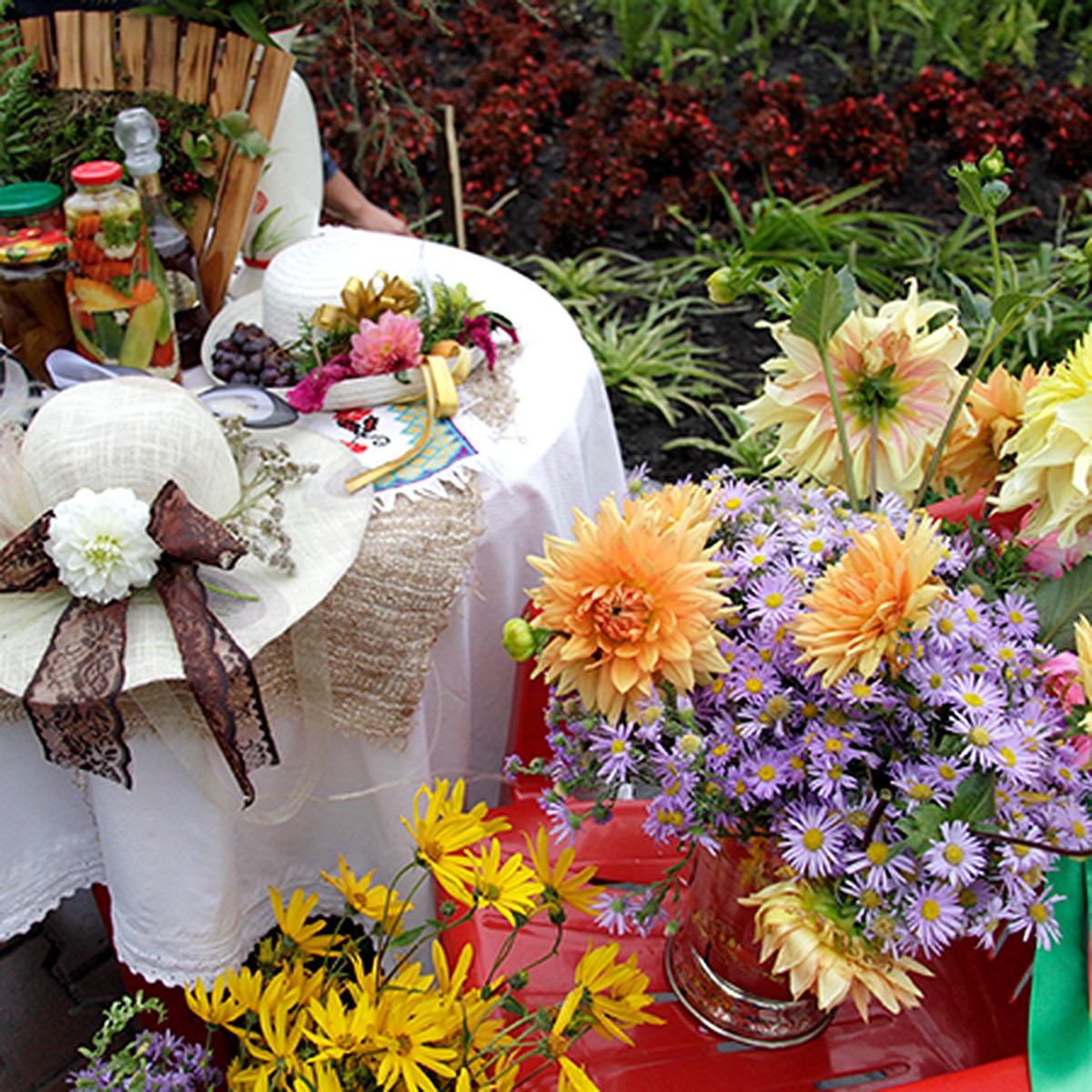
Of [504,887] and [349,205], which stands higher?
[504,887]

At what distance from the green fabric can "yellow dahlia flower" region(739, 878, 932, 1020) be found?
19 centimetres

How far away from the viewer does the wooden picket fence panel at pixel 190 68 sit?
5.14 feet

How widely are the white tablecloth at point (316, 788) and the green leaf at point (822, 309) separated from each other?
60cm

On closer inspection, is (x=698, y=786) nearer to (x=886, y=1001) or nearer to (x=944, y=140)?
(x=886, y=1001)

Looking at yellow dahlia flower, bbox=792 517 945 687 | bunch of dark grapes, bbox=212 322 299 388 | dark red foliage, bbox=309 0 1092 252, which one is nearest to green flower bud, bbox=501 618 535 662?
yellow dahlia flower, bbox=792 517 945 687

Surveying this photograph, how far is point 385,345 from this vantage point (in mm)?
1335

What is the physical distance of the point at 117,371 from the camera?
1.27 metres

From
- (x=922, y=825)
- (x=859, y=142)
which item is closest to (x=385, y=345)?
(x=922, y=825)

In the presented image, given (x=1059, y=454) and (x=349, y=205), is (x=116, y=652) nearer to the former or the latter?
(x=1059, y=454)

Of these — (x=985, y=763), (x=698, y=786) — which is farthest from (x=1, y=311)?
(x=985, y=763)

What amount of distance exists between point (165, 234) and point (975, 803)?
130 cm

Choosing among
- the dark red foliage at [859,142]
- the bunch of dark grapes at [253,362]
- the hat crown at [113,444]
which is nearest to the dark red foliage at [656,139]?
the dark red foliage at [859,142]

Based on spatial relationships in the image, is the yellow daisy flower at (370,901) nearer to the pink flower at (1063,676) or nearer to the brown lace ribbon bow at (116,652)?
the brown lace ribbon bow at (116,652)

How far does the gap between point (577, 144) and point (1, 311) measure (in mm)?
2484
